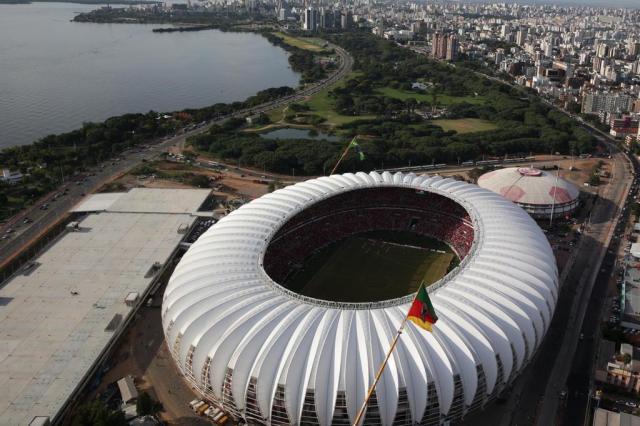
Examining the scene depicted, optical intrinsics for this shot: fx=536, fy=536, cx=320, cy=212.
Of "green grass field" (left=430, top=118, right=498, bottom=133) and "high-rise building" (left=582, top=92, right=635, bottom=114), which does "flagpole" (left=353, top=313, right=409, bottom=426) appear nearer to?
"green grass field" (left=430, top=118, right=498, bottom=133)

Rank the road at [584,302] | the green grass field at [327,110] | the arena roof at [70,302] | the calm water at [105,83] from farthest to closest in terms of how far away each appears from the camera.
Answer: the calm water at [105,83] < the green grass field at [327,110] < the road at [584,302] < the arena roof at [70,302]

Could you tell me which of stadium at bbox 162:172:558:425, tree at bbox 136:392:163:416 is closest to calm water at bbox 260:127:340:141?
stadium at bbox 162:172:558:425

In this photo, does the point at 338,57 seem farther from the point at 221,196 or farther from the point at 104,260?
the point at 104,260

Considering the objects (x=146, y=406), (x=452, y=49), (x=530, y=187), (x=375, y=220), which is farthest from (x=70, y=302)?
(x=452, y=49)

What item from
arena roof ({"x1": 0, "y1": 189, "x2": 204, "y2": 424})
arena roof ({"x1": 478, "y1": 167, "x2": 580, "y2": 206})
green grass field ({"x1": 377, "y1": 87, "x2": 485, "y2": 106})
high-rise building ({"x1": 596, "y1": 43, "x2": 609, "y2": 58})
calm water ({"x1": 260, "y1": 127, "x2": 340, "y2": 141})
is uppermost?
high-rise building ({"x1": 596, "y1": 43, "x2": 609, "y2": 58})

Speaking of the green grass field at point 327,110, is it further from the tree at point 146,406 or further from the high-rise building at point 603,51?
the high-rise building at point 603,51

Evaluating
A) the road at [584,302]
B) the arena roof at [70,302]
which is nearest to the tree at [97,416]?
the arena roof at [70,302]
